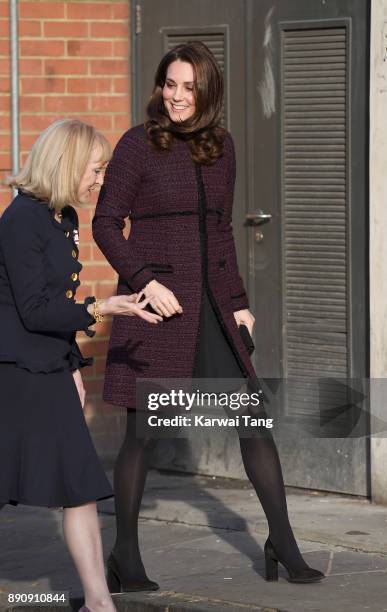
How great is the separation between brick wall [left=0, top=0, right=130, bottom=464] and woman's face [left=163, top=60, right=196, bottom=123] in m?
2.05

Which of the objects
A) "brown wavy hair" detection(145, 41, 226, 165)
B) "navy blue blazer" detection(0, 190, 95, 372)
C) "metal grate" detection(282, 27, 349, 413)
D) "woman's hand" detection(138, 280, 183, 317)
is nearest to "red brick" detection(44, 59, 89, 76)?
"metal grate" detection(282, 27, 349, 413)

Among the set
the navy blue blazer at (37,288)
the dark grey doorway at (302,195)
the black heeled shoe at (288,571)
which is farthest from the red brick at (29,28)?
the black heeled shoe at (288,571)

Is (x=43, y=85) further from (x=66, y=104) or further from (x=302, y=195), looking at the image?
(x=302, y=195)

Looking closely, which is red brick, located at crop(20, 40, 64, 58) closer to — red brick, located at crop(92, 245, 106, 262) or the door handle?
red brick, located at crop(92, 245, 106, 262)

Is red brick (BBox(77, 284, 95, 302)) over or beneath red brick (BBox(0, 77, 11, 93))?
beneath

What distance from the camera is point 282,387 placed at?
24.7 feet

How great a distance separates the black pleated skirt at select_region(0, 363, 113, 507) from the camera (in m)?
4.96

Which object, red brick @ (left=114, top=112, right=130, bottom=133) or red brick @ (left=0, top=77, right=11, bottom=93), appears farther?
red brick @ (left=114, top=112, right=130, bottom=133)

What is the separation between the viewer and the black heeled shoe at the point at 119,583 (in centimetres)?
559

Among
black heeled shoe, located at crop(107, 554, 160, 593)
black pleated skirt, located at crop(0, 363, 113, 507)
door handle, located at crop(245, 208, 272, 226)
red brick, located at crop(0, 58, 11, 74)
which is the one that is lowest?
black heeled shoe, located at crop(107, 554, 160, 593)

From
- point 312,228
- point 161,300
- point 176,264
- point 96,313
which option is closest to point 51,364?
point 96,313

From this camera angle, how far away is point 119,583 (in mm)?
5637

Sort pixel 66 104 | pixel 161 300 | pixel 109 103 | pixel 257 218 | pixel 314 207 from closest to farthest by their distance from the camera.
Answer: pixel 161 300 → pixel 314 207 → pixel 257 218 → pixel 66 104 → pixel 109 103

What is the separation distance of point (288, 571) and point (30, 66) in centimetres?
319
